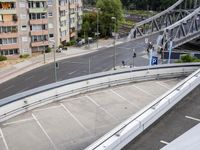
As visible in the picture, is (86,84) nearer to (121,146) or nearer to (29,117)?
(29,117)

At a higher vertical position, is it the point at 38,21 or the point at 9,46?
the point at 38,21

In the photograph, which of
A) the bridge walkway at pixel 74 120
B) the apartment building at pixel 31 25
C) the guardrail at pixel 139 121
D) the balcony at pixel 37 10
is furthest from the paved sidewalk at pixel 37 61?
the guardrail at pixel 139 121

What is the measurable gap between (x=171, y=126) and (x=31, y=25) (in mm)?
64212

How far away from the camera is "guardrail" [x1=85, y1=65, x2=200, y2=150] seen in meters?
12.9

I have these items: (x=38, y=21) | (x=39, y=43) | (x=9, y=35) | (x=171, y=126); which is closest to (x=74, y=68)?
(x=39, y=43)

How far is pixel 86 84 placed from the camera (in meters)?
24.6

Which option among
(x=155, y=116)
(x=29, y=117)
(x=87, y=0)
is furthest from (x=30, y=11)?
(x=87, y=0)

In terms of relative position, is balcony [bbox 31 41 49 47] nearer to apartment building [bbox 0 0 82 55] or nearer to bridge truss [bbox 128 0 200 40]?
apartment building [bbox 0 0 82 55]

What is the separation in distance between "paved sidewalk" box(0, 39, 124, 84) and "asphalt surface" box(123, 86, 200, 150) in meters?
45.5

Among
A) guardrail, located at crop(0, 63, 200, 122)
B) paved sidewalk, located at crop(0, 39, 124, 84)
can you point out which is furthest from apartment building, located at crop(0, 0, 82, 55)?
guardrail, located at crop(0, 63, 200, 122)

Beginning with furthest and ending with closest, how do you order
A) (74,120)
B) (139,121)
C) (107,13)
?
1. (107,13)
2. (74,120)
3. (139,121)

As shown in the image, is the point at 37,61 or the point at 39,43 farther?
the point at 39,43

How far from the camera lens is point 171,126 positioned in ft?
50.7

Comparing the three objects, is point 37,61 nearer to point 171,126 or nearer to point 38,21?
point 38,21
